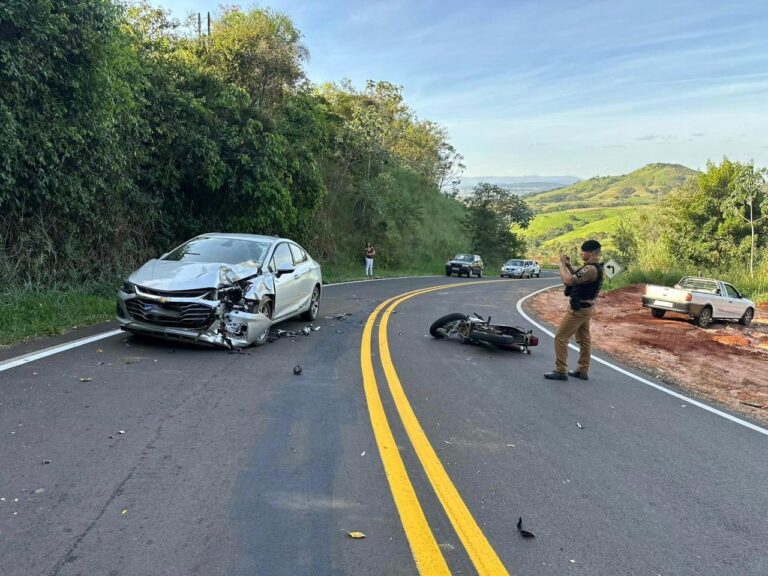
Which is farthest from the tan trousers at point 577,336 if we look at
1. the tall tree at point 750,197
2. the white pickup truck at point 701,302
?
the tall tree at point 750,197

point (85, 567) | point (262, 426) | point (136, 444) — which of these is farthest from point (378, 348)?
point (85, 567)

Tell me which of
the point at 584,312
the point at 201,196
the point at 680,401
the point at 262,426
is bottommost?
the point at 680,401

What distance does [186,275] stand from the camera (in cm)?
730

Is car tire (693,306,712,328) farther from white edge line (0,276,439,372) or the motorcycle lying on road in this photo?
white edge line (0,276,439,372)

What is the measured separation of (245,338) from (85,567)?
494cm

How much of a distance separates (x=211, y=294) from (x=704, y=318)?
1432 centimetres

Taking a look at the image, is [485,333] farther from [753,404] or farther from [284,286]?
[753,404]

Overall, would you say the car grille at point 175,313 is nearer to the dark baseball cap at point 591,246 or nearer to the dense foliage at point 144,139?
the dense foliage at point 144,139

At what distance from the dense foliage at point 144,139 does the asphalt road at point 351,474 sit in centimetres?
458

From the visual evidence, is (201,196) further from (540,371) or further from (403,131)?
(403,131)

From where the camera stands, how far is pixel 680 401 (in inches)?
266

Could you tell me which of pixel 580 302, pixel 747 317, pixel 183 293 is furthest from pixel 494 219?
pixel 183 293

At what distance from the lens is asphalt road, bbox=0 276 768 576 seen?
9.53ft

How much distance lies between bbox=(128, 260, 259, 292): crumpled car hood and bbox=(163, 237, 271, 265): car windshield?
0.36 metres
